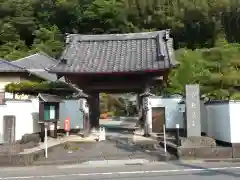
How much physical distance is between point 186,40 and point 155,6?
798cm

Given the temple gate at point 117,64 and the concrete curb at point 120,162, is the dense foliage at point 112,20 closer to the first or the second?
the temple gate at point 117,64

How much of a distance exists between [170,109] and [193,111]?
6735 mm

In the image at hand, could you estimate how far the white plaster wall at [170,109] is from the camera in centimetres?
2113

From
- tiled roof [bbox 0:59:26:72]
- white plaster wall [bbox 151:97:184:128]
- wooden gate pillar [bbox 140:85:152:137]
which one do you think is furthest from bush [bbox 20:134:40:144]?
tiled roof [bbox 0:59:26:72]

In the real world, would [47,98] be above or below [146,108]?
above

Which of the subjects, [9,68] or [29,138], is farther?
[9,68]

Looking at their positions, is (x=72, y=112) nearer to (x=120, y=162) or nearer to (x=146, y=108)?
(x=146, y=108)

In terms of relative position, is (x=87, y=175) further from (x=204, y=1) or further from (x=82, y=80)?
(x=204, y=1)

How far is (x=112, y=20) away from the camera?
5444 centimetres

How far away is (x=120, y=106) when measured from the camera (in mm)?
49344

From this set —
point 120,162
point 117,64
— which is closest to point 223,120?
point 120,162

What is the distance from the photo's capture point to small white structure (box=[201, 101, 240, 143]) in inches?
529

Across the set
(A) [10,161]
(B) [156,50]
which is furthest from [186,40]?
(A) [10,161]

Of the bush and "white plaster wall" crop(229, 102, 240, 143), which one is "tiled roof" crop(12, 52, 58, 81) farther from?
"white plaster wall" crop(229, 102, 240, 143)
